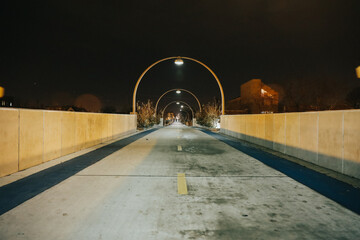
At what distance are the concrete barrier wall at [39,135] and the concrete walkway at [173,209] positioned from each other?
1.04 m

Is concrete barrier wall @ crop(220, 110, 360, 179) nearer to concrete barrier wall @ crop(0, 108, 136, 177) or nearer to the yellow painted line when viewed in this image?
the yellow painted line

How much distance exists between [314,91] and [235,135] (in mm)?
49635

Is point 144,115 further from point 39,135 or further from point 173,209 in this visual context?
point 173,209

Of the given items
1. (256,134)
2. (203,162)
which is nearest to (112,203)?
(203,162)

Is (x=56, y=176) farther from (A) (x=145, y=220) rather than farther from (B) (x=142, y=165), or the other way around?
(A) (x=145, y=220)

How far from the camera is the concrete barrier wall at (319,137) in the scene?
582 cm

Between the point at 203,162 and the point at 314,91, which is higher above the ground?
the point at 314,91

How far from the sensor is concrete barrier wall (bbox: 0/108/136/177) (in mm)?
5961

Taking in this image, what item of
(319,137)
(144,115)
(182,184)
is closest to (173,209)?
(182,184)

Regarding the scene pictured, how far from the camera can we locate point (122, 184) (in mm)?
5281

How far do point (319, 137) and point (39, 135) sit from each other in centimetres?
863

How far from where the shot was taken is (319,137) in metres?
7.13

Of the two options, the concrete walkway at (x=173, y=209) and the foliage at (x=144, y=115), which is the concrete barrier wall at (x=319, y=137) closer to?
the concrete walkway at (x=173, y=209)

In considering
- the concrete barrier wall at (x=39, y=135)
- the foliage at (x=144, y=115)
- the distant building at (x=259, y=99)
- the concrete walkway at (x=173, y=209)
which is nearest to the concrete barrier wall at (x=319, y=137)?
the concrete walkway at (x=173, y=209)
